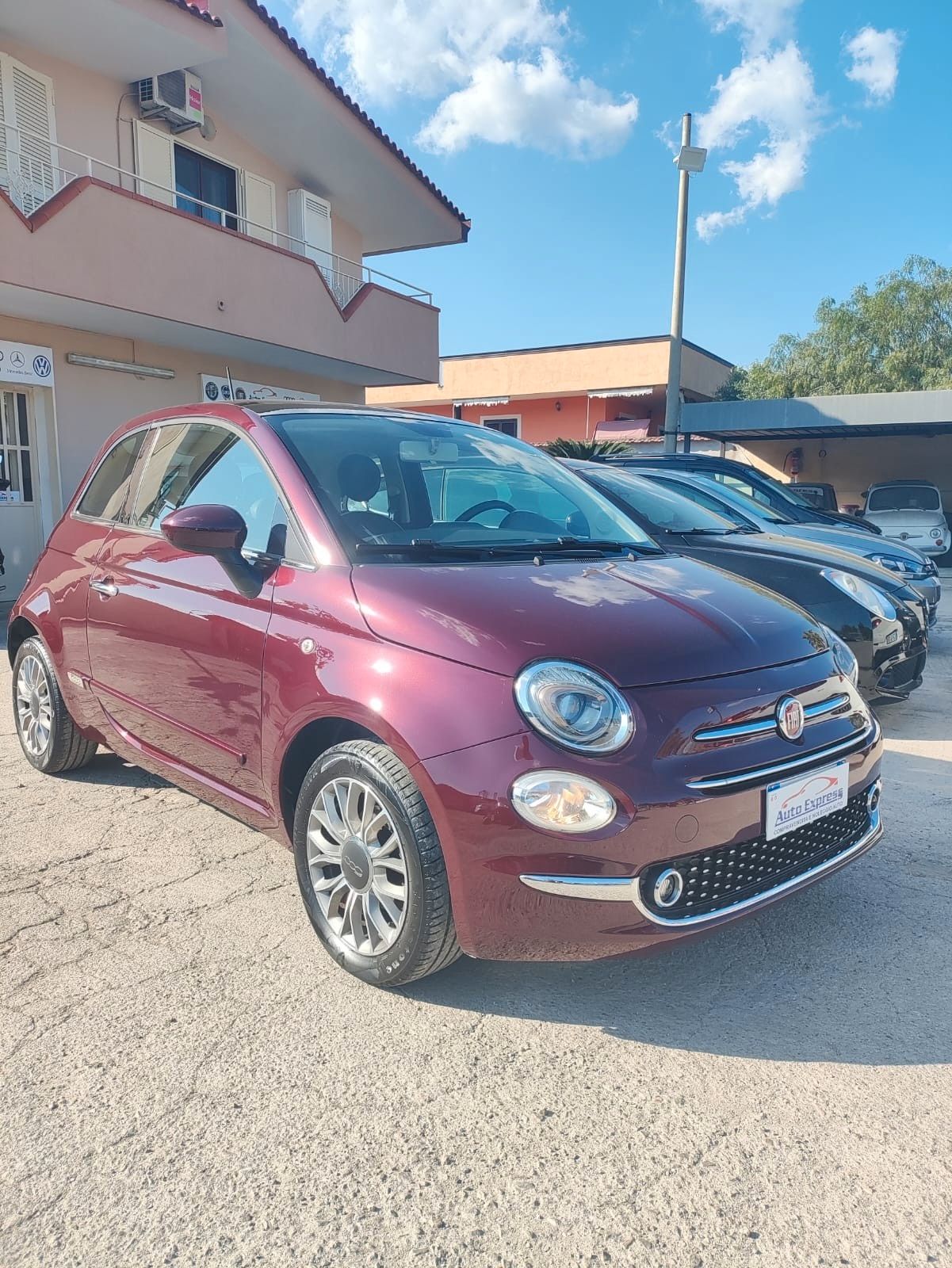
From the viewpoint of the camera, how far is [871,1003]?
2.53 meters

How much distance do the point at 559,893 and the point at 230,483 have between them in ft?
6.23

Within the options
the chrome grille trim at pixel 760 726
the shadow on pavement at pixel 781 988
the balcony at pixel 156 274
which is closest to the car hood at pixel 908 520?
the balcony at pixel 156 274

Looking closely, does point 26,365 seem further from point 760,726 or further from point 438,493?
point 760,726

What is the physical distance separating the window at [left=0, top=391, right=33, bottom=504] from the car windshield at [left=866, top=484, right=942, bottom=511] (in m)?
16.2

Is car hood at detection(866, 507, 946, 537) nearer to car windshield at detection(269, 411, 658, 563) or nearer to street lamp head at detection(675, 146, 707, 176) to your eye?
street lamp head at detection(675, 146, 707, 176)

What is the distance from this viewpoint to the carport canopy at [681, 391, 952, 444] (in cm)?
2041

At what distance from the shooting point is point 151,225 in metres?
9.98

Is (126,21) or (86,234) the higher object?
(126,21)

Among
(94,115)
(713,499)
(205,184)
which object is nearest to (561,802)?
(713,499)

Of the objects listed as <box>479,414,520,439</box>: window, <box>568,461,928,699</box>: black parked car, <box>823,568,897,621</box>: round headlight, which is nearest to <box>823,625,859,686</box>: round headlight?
<box>568,461,928,699</box>: black parked car

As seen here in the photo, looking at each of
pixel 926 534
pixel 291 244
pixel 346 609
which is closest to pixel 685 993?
pixel 346 609

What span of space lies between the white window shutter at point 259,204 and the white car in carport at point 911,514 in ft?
41.1

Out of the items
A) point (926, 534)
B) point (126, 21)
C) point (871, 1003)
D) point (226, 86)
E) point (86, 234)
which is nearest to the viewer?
point (871, 1003)

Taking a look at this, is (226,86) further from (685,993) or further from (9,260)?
(685,993)
